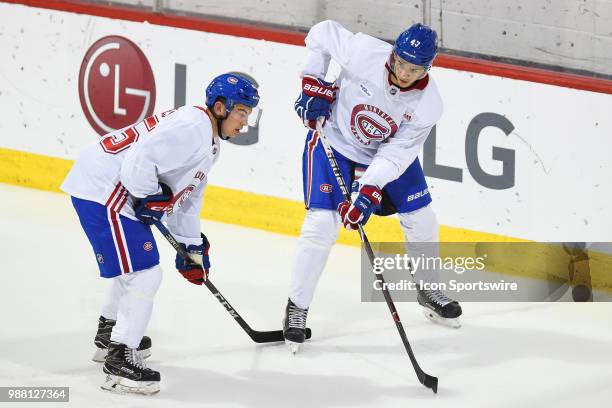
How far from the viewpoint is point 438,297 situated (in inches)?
198

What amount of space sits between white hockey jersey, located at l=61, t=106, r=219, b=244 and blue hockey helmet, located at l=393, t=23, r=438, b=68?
722 millimetres

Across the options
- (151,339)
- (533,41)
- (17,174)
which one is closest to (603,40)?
(533,41)

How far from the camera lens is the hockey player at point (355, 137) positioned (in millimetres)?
4605

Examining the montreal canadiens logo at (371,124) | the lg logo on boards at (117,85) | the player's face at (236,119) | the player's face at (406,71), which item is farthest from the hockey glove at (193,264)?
the lg logo on boards at (117,85)

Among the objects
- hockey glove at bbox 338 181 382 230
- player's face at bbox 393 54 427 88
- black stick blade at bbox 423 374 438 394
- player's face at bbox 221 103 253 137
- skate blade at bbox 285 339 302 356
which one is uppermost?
player's face at bbox 393 54 427 88

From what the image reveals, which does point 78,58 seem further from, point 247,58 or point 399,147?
point 399,147

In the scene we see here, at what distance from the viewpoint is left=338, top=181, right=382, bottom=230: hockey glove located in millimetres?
4492

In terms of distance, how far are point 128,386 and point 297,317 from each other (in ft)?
2.53

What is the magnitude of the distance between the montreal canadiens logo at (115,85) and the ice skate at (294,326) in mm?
1996

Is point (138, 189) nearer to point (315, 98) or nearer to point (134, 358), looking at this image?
point (134, 358)

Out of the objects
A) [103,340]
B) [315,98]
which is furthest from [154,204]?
[315,98]

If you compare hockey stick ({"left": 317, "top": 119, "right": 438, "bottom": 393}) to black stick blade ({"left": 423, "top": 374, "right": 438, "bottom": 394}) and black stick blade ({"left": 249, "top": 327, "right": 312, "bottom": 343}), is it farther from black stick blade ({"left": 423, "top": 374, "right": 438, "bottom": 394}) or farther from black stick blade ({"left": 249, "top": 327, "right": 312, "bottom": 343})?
black stick blade ({"left": 249, "top": 327, "right": 312, "bottom": 343})

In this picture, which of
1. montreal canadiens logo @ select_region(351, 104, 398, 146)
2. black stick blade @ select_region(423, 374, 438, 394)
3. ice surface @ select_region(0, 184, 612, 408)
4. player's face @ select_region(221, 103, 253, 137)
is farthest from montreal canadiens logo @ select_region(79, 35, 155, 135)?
black stick blade @ select_region(423, 374, 438, 394)

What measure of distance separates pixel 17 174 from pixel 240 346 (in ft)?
8.30
